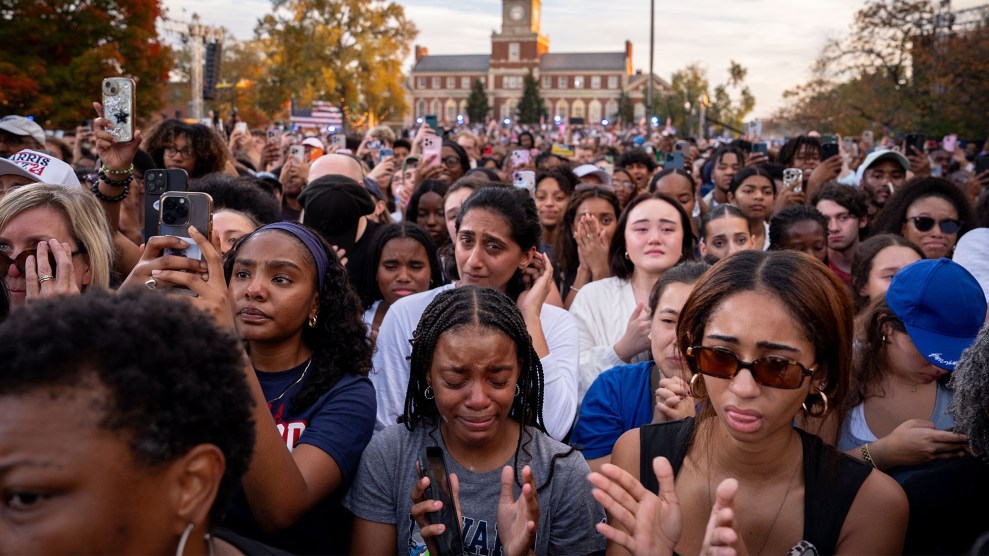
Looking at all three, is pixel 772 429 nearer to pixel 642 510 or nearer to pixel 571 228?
pixel 642 510

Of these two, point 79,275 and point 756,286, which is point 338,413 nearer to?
point 79,275

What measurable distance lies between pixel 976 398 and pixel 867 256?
6.78 feet

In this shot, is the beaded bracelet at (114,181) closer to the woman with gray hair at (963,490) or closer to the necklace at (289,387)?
the necklace at (289,387)

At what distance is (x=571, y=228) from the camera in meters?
5.84

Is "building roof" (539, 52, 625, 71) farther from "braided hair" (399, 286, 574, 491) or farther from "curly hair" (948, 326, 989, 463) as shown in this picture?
"curly hair" (948, 326, 989, 463)

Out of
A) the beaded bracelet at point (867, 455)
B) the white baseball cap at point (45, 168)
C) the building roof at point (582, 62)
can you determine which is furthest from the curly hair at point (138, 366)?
the building roof at point (582, 62)

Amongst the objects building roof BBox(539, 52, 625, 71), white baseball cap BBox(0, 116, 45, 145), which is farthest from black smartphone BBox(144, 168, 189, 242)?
building roof BBox(539, 52, 625, 71)

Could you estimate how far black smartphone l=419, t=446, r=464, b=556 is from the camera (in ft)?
7.43

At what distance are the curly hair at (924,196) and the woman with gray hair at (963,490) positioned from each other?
3.25m

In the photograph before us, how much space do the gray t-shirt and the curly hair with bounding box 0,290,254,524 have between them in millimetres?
960

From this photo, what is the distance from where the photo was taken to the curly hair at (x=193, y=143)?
5895 millimetres

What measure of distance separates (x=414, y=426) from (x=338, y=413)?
9.9 inches

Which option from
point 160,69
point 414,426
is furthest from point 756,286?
point 160,69

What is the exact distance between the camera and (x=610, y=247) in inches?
199
